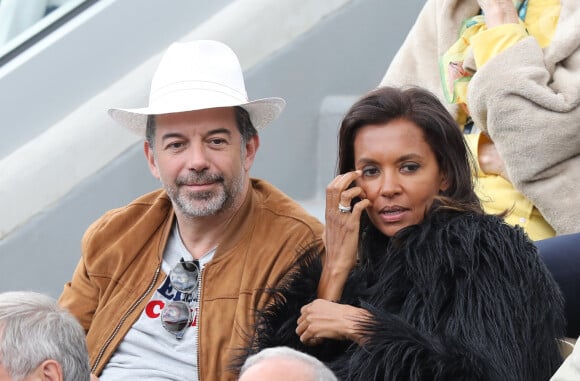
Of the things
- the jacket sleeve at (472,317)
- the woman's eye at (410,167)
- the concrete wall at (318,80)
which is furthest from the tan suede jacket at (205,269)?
the concrete wall at (318,80)

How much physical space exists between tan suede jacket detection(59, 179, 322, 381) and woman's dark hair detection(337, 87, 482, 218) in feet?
1.15

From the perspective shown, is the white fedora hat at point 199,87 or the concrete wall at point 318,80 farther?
the concrete wall at point 318,80

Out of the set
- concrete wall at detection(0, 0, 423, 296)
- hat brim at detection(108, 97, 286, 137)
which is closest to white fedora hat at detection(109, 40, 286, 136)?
hat brim at detection(108, 97, 286, 137)

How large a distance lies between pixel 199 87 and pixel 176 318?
2.05 ft

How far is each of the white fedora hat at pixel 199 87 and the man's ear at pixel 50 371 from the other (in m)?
0.95

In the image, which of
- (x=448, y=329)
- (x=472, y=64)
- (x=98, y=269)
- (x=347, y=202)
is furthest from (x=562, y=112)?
(x=98, y=269)

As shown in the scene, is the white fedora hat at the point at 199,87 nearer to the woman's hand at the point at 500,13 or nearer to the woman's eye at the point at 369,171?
the woman's eye at the point at 369,171

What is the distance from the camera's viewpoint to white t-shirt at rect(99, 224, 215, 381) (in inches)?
117

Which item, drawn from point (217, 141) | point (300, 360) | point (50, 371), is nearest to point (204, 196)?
point (217, 141)

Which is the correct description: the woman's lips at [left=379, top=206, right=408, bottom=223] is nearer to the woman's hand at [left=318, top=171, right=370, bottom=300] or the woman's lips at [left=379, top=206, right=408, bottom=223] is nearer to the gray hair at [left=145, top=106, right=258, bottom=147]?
the woman's hand at [left=318, top=171, right=370, bottom=300]

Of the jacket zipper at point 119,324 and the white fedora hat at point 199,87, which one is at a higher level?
the white fedora hat at point 199,87

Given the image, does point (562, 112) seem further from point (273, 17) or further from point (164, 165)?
point (273, 17)

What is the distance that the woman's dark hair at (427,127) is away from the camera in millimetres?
2701

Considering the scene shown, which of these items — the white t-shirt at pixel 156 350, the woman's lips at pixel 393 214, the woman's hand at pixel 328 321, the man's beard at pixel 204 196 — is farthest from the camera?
the man's beard at pixel 204 196
